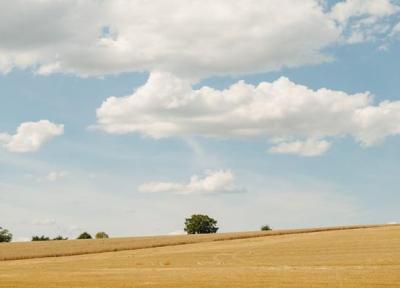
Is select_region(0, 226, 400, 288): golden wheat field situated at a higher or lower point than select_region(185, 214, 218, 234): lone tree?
lower

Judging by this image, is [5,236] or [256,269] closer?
[256,269]

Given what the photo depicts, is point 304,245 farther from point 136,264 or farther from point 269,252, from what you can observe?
point 136,264

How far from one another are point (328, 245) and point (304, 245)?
286 centimetres

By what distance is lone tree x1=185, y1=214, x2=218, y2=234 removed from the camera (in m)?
175

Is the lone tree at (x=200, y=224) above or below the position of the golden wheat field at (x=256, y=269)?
above

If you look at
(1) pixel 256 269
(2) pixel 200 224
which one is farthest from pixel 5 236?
(1) pixel 256 269

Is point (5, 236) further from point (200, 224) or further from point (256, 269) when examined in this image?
point (256, 269)

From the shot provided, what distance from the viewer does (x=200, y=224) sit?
17562 cm

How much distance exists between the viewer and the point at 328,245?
217 feet

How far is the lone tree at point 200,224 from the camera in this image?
174875 mm

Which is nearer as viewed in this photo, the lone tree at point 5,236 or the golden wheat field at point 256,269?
the golden wheat field at point 256,269

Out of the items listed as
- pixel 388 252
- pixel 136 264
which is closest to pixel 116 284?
pixel 136 264

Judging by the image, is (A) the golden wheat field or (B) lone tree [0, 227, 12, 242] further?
(B) lone tree [0, 227, 12, 242]

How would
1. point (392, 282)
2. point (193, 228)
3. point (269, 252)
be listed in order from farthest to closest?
1. point (193, 228)
2. point (269, 252)
3. point (392, 282)
